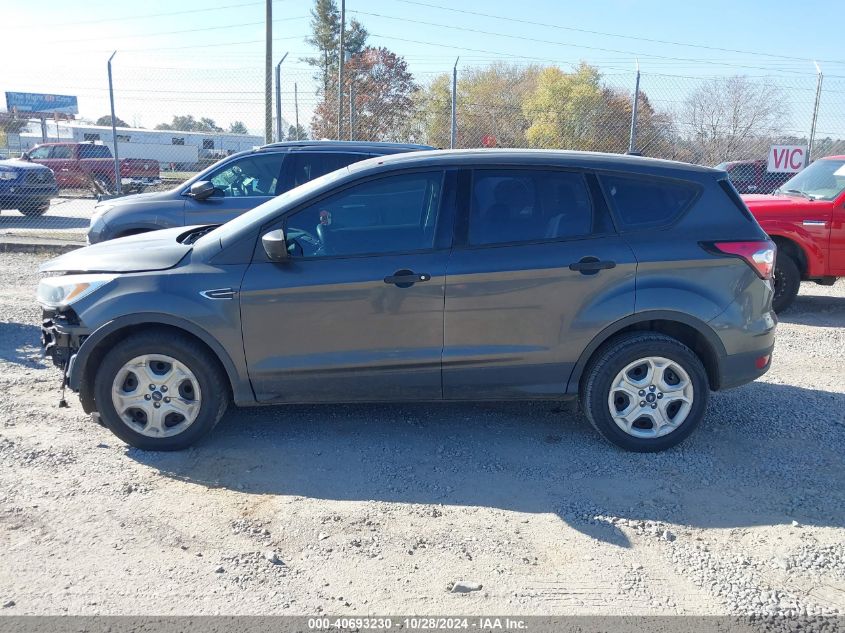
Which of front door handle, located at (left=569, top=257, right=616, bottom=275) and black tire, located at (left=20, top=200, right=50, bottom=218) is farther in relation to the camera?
black tire, located at (left=20, top=200, right=50, bottom=218)

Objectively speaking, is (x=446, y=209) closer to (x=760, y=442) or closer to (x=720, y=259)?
(x=720, y=259)

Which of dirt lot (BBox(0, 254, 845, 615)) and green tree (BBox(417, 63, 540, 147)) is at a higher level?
green tree (BBox(417, 63, 540, 147))

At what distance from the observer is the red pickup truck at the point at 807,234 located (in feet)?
26.1

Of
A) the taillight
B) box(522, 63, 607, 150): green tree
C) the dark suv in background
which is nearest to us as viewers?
the taillight

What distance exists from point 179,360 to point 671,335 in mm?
3077

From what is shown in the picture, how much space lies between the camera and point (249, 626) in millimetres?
2861

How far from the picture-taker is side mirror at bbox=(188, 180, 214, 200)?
26.4ft

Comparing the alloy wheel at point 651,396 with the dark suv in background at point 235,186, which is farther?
the dark suv in background at point 235,186

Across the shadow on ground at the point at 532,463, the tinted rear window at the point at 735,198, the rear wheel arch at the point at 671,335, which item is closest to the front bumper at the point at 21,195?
the shadow on ground at the point at 532,463

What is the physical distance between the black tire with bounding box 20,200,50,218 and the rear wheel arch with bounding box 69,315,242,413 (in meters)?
14.2

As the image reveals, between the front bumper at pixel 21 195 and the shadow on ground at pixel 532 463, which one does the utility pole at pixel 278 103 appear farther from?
the shadow on ground at pixel 532 463

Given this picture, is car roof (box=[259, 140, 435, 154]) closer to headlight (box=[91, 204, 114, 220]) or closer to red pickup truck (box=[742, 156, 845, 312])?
headlight (box=[91, 204, 114, 220])

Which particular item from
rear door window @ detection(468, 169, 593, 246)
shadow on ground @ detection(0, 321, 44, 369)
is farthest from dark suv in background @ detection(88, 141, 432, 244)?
rear door window @ detection(468, 169, 593, 246)

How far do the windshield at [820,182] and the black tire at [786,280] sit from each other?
0.89 metres
